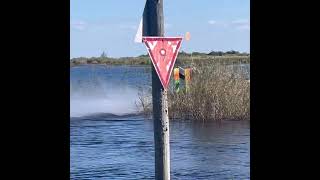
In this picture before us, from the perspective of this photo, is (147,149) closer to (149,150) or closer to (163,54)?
(149,150)

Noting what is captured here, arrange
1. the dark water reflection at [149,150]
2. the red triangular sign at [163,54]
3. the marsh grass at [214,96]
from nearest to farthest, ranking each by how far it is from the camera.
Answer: the red triangular sign at [163,54], the dark water reflection at [149,150], the marsh grass at [214,96]

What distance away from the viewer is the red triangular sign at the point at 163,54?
22.2 feet

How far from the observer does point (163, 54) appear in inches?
269

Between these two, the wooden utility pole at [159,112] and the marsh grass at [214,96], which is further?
the marsh grass at [214,96]

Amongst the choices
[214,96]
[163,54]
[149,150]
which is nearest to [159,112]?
[163,54]

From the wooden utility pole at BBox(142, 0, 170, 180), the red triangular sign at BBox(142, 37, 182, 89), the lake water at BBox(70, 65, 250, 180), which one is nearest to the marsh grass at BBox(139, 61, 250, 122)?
the lake water at BBox(70, 65, 250, 180)

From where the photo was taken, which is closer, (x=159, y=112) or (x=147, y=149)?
(x=159, y=112)

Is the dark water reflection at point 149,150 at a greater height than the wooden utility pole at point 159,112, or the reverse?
the wooden utility pole at point 159,112

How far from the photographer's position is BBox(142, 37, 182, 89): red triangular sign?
6.76m

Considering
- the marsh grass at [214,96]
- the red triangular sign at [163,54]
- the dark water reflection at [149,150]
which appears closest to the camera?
the red triangular sign at [163,54]

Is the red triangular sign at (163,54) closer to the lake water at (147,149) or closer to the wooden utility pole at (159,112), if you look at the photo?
the wooden utility pole at (159,112)

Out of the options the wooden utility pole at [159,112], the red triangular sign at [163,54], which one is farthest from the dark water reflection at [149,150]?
the red triangular sign at [163,54]
